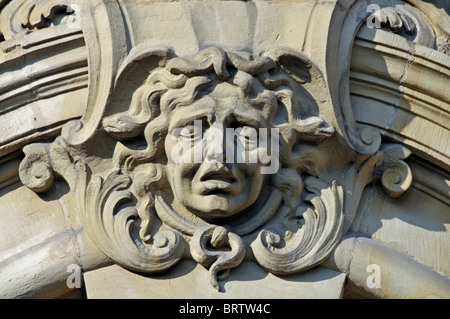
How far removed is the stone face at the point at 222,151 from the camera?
4812mm

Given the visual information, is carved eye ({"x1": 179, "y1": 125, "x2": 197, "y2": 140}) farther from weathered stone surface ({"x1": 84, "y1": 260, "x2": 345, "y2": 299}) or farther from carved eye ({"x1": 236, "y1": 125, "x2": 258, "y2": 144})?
weathered stone surface ({"x1": 84, "y1": 260, "x2": 345, "y2": 299})

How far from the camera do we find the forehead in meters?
4.80

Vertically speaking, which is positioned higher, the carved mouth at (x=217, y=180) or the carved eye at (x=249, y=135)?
the carved eye at (x=249, y=135)

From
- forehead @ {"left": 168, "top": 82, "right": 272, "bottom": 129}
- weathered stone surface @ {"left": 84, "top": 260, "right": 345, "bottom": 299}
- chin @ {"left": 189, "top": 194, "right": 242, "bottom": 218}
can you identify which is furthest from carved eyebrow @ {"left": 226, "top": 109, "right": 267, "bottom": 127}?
weathered stone surface @ {"left": 84, "top": 260, "right": 345, "bottom": 299}

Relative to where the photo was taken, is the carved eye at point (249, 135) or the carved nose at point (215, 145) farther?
the carved eye at point (249, 135)

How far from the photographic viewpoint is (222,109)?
482cm

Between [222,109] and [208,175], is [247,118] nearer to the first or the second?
[222,109]

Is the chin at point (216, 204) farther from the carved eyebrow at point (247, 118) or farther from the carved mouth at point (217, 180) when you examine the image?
the carved eyebrow at point (247, 118)

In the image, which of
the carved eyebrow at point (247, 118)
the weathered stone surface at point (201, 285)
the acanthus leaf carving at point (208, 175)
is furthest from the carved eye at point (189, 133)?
the weathered stone surface at point (201, 285)

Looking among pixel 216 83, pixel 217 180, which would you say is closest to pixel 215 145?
pixel 217 180

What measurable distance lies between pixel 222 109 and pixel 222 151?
195 millimetres

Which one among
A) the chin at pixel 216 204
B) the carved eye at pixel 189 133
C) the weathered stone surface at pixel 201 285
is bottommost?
the weathered stone surface at pixel 201 285

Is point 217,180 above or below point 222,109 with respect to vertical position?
below

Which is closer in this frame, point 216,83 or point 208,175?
point 208,175
